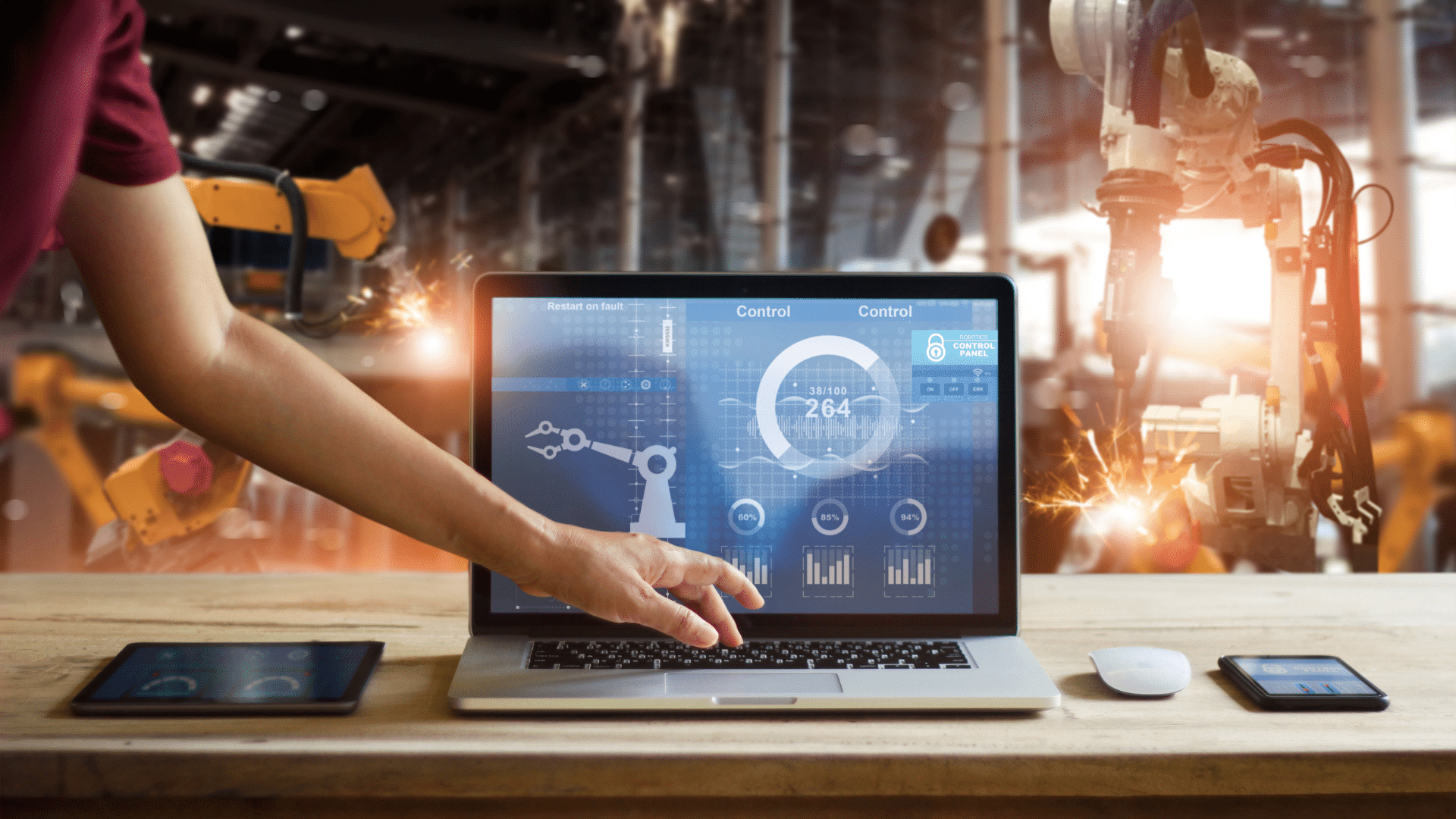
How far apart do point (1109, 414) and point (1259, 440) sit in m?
0.18

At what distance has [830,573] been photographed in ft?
2.74

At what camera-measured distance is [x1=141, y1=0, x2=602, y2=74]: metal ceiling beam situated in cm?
303

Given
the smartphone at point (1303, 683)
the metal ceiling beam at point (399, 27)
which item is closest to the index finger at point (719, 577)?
the smartphone at point (1303, 683)

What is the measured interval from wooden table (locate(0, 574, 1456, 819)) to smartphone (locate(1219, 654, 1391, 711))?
0.01 meters

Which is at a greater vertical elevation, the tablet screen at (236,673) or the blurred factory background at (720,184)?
the blurred factory background at (720,184)

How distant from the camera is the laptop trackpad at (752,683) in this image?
2.26 feet

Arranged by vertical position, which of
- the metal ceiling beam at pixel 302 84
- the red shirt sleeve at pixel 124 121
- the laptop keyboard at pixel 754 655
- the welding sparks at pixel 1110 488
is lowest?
the laptop keyboard at pixel 754 655

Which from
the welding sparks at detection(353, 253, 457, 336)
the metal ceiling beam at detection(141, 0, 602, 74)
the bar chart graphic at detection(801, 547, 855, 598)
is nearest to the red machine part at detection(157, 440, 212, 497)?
the welding sparks at detection(353, 253, 457, 336)

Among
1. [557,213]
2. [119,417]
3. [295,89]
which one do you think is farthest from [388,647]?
[557,213]

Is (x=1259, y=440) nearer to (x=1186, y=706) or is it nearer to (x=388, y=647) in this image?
(x=1186, y=706)

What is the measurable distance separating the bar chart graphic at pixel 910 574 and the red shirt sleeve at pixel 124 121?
66 cm

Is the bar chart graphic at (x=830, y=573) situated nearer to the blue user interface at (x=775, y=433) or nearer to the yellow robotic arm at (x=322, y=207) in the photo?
the blue user interface at (x=775, y=433)

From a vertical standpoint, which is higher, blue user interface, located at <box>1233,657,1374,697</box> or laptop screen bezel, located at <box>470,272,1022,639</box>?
laptop screen bezel, located at <box>470,272,1022,639</box>

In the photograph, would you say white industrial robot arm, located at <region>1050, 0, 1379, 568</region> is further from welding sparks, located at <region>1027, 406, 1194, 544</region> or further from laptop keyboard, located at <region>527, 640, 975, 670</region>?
laptop keyboard, located at <region>527, 640, 975, 670</region>
